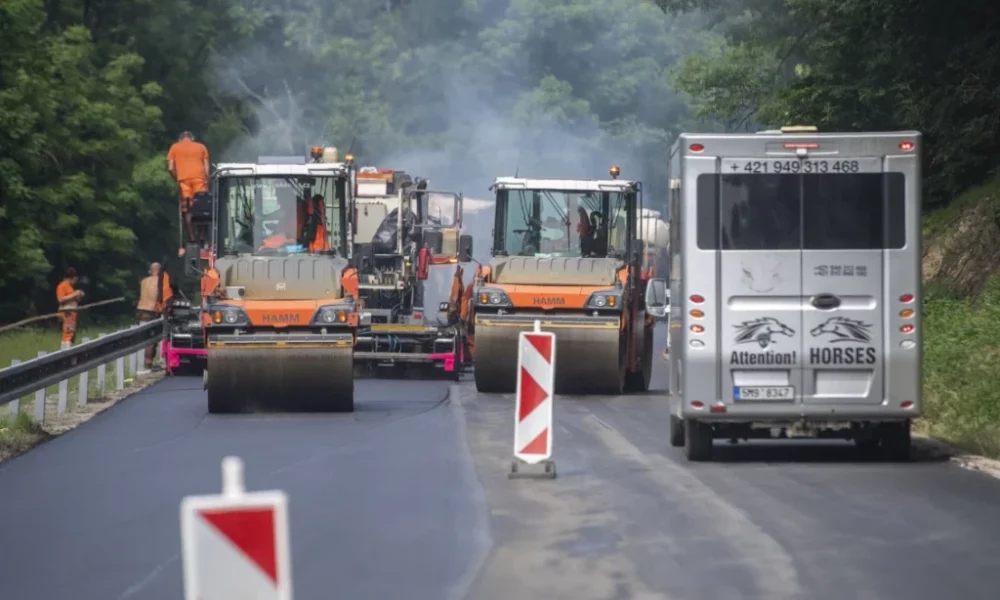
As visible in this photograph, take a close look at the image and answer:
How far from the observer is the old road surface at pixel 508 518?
10.1m

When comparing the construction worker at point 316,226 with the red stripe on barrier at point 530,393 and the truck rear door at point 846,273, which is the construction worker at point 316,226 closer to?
the truck rear door at point 846,273

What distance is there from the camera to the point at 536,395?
15.0 meters

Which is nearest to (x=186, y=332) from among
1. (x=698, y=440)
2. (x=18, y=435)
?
(x=18, y=435)

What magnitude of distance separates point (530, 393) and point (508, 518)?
253 cm

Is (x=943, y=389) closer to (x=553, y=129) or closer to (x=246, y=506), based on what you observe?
(x=246, y=506)

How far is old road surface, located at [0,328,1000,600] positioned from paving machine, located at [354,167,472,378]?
8.94 m

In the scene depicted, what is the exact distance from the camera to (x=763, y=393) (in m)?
16.0

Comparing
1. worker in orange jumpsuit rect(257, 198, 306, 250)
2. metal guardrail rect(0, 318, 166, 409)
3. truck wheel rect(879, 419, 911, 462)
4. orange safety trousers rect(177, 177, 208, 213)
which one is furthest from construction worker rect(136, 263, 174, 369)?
truck wheel rect(879, 419, 911, 462)

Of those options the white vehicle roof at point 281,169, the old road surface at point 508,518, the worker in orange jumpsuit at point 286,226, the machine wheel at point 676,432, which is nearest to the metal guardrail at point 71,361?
the old road surface at point 508,518

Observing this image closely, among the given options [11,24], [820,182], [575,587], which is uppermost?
[11,24]

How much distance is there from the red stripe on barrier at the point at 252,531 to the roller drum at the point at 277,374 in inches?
648


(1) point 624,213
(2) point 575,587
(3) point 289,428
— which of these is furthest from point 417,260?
(2) point 575,587

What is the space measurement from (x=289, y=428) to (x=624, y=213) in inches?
331

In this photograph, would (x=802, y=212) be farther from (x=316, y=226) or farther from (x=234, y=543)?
(x=234, y=543)
